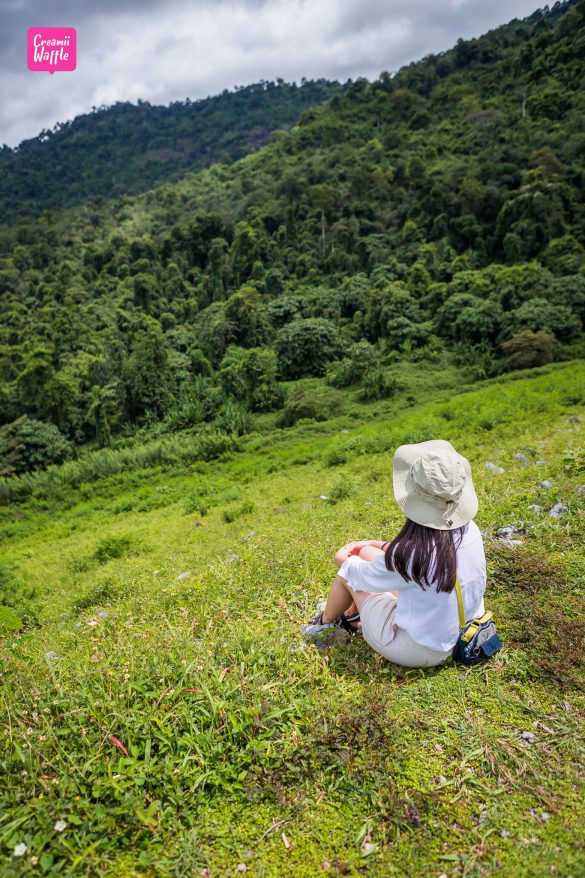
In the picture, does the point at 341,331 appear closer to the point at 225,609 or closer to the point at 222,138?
the point at 225,609

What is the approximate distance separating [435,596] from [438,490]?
61 centimetres

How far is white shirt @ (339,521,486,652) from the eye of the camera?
276 centimetres

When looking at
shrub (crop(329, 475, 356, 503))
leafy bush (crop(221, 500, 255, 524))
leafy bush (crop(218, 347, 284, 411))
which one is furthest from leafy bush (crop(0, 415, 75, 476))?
shrub (crop(329, 475, 356, 503))

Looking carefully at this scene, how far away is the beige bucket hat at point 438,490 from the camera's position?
2.56 metres

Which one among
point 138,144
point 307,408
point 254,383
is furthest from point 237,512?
point 138,144

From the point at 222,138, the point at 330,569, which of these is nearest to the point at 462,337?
the point at 330,569

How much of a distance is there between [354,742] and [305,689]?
41cm

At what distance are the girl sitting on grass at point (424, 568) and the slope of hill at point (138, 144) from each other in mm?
91571

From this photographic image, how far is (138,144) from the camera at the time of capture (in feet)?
370

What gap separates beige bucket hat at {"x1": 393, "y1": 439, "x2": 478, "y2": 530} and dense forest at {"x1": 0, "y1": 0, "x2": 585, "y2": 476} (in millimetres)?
16060

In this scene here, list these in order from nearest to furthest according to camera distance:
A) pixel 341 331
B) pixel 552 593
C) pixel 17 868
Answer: pixel 17 868 < pixel 552 593 < pixel 341 331

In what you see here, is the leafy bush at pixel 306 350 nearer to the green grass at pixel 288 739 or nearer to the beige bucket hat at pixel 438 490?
the green grass at pixel 288 739

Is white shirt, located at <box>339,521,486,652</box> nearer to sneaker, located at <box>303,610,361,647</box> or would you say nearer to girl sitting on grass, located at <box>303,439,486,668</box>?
girl sitting on grass, located at <box>303,439,486,668</box>

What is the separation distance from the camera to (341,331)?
1069 inches
